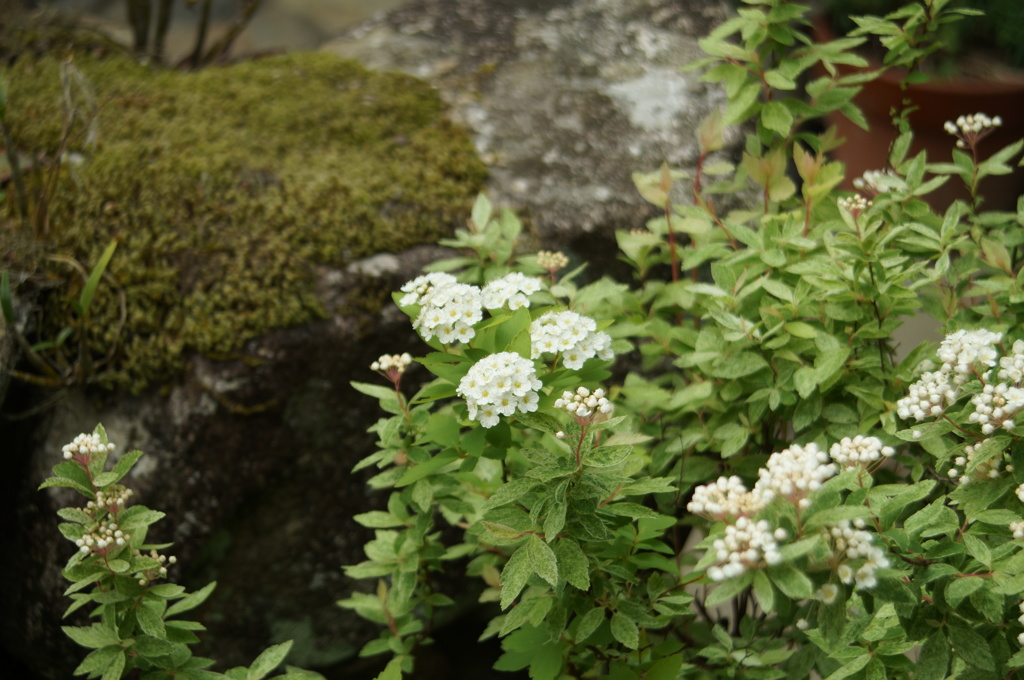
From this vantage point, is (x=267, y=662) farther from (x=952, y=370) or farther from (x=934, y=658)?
(x=952, y=370)

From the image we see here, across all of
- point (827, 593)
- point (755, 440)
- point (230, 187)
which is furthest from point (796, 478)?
point (230, 187)

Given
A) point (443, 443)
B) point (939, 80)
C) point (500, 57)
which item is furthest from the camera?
point (939, 80)

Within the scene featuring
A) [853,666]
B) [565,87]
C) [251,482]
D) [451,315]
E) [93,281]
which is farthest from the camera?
[565,87]

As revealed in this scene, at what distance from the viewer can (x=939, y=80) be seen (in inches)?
128

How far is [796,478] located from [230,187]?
64.4 inches

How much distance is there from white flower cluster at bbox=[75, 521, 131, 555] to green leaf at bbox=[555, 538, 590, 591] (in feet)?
2.13

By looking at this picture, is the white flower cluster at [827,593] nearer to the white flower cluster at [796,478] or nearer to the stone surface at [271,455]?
the white flower cluster at [796,478]

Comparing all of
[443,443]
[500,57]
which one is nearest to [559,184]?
[500,57]

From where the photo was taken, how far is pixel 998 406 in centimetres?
114

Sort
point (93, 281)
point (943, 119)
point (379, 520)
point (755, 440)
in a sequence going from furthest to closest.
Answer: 1. point (943, 119)
2. point (93, 281)
3. point (755, 440)
4. point (379, 520)

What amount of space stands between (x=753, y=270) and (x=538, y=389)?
1.78ft

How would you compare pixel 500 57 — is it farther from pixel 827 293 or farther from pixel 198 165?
pixel 827 293

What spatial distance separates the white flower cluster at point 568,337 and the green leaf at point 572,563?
25 cm

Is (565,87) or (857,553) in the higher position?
(857,553)
